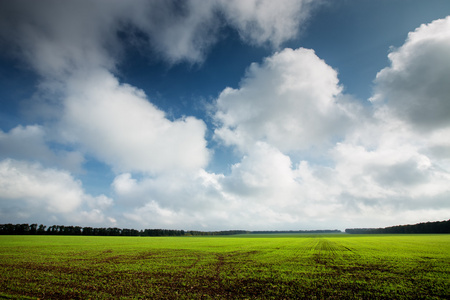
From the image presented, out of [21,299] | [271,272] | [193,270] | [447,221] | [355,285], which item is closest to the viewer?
[21,299]

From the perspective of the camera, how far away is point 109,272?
21.0 meters

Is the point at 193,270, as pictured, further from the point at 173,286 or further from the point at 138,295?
the point at 138,295

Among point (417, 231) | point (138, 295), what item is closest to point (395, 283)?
point (138, 295)

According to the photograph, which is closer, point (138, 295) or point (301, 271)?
point (138, 295)

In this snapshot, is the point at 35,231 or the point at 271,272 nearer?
the point at 271,272

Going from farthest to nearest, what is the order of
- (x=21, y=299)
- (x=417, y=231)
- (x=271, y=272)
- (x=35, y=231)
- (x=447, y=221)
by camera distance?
1. (x=417, y=231)
2. (x=447, y=221)
3. (x=35, y=231)
4. (x=271, y=272)
5. (x=21, y=299)

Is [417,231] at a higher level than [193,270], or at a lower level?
lower

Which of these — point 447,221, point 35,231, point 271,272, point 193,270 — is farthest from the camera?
point 447,221

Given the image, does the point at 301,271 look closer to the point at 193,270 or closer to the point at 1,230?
the point at 193,270

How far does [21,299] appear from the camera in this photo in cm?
1304

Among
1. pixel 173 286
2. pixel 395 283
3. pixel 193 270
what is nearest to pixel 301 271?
pixel 395 283

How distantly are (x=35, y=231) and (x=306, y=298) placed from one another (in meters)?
185

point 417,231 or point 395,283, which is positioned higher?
point 395,283

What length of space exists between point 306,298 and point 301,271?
798cm
